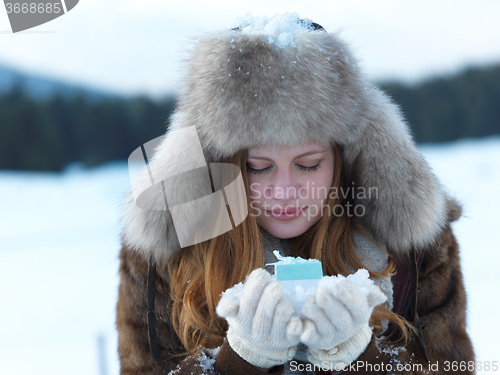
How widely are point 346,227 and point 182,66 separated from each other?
2.45 ft

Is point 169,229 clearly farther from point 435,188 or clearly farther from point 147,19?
point 147,19

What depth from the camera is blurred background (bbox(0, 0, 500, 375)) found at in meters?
4.33

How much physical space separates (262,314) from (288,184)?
0.43m

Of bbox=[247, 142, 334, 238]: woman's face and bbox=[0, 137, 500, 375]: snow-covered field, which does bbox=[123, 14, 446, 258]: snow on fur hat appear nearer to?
bbox=[247, 142, 334, 238]: woman's face

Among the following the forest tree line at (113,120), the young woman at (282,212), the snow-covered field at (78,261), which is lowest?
→ the snow-covered field at (78,261)

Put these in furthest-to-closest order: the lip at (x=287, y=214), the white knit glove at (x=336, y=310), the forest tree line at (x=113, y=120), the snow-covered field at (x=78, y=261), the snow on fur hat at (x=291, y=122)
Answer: the forest tree line at (x=113, y=120) < the snow-covered field at (x=78, y=261) < the lip at (x=287, y=214) < the snow on fur hat at (x=291, y=122) < the white knit glove at (x=336, y=310)

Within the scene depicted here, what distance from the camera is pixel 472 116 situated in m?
7.03

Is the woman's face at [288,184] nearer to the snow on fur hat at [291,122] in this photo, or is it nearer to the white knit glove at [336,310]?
the snow on fur hat at [291,122]

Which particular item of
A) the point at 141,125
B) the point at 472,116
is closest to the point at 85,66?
the point at 141,125

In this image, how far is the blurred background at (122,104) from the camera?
4.33 m

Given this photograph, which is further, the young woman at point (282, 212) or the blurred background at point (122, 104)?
the blurred background at point (122, 104)

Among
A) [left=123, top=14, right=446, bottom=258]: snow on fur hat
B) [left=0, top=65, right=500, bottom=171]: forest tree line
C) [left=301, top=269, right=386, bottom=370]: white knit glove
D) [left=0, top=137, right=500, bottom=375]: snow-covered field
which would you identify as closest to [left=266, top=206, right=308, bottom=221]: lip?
[left=123, top=14, right=446, bottom=258]: snow on fur hat

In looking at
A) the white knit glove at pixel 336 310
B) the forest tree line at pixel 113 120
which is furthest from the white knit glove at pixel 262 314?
the forest tree line at pixel 113 120

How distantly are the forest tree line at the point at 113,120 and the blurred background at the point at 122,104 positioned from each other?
2 cm
